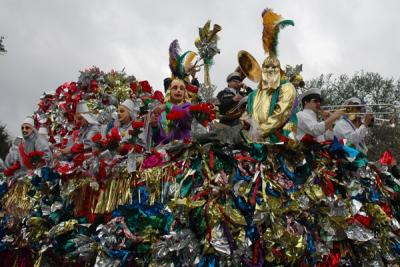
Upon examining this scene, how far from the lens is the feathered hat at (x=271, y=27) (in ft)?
15.8

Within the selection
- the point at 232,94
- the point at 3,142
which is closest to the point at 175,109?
the point at 232,94

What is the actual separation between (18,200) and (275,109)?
113 inches

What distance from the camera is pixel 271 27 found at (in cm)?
486

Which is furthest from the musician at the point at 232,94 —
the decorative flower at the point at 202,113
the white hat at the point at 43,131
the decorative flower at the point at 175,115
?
the white hat at the point at 43,131

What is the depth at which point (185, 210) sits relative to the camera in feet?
13.1

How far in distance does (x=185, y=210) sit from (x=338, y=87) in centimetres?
3300

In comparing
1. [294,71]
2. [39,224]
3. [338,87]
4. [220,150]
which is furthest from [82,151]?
[338,87]

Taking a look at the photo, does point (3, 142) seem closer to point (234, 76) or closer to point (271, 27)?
point (234, 76)

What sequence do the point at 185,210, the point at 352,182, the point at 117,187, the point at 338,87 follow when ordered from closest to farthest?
the point at 185,210, the point at 352,182, the point at 117,187, the point at 338,87

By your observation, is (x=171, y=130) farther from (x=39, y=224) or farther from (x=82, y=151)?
(x=39, y=224)

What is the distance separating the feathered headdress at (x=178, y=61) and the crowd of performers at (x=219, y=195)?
0.80ft

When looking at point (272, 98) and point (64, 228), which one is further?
point (64, 228)

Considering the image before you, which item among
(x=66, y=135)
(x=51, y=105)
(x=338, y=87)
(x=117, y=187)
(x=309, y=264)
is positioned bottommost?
(x=309, y=264)

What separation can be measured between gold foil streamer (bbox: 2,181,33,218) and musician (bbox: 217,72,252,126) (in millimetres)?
2184
